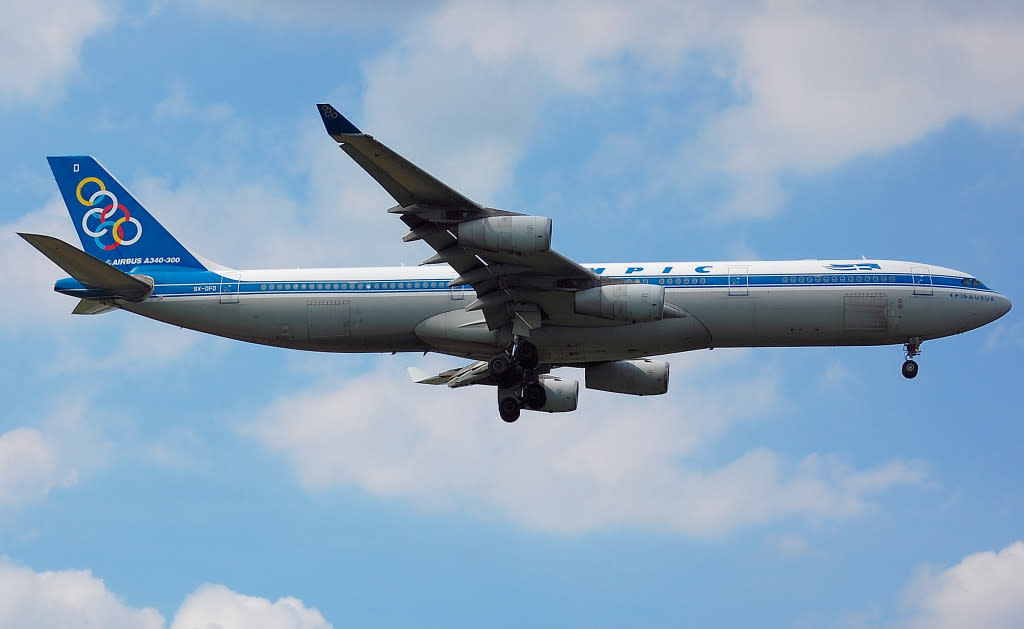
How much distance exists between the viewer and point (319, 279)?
166 ft

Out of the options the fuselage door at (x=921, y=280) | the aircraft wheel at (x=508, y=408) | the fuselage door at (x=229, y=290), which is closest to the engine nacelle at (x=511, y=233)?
the aircraft wheel at (x=508, y=408)

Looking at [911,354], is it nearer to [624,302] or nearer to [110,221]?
[624,302]

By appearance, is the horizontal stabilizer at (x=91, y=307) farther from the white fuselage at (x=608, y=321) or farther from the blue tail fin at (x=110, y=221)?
the blue tail fin at (x=110, y=221)

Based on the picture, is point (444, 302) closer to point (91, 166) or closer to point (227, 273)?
point (227, 273)

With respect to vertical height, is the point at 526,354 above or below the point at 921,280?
below

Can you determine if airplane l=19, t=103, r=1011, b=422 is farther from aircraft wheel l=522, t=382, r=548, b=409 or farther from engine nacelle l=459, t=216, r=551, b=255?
engine nacelle l=459, t=216, r=551, b=255

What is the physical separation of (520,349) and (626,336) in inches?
146

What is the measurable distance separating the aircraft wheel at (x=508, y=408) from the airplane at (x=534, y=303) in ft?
0.44

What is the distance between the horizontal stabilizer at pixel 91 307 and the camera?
51344mm

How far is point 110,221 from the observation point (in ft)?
177

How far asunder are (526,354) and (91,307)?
16041 millimetres

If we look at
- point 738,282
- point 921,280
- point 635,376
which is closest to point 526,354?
point 635,376

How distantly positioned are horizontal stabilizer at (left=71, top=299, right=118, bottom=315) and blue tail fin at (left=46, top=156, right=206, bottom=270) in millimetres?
1849

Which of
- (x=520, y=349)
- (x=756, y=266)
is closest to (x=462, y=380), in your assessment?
(x=520, y=349)
